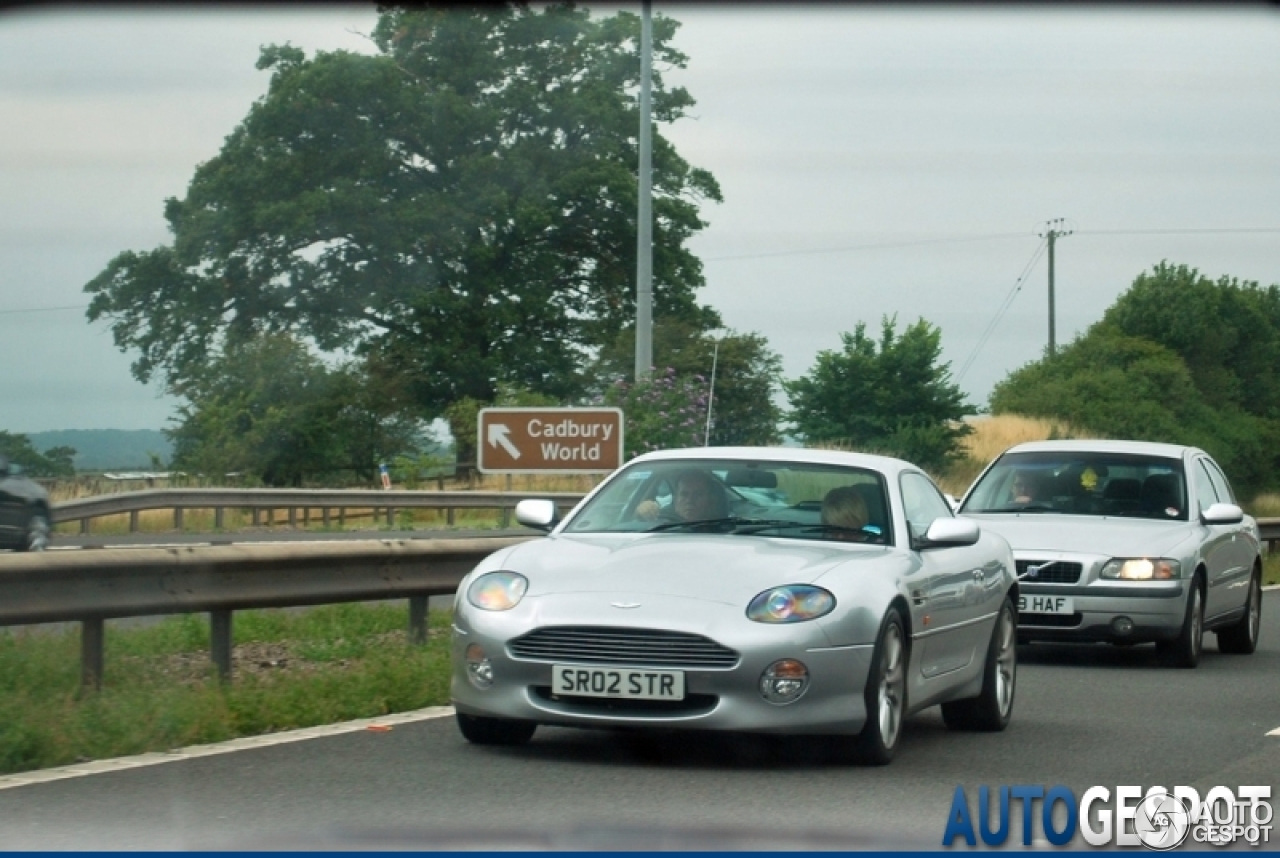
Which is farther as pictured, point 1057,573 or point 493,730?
point 1057,573

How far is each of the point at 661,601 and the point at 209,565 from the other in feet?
10.3

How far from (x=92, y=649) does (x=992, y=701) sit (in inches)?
169

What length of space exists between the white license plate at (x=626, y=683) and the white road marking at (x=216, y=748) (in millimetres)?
1491

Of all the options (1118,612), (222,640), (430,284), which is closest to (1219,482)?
(1118,612)

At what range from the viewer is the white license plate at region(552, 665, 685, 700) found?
8.14 m

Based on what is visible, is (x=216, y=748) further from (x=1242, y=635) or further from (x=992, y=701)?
(x=1242, y=635)

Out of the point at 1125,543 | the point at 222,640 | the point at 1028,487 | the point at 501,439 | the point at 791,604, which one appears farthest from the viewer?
the point at 501,439

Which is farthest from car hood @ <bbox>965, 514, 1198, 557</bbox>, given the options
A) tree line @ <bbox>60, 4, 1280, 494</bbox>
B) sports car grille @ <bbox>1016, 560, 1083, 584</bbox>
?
tree line @ <bbox>60, 4, 1280, 494</bbox>

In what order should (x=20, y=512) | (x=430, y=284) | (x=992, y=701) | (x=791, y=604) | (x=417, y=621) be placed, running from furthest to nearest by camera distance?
1. (x=430, y=284)
2. (x=20, y=512)
3. (x=417, y=621)
4. (x=992, y=701)
5. (x=791, y=604)

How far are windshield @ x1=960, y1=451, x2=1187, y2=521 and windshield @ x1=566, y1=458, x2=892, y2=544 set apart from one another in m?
5.82

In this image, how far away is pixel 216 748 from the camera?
28.6ft

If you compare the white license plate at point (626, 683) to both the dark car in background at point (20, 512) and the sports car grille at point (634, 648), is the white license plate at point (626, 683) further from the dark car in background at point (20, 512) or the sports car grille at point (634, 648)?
the dark car in background at point (20, 512)

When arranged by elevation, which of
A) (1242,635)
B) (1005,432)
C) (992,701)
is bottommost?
(1005,432)

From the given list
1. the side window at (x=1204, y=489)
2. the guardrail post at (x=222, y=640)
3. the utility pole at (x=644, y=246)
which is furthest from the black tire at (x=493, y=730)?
the utility pole at (x=644, y=246)
